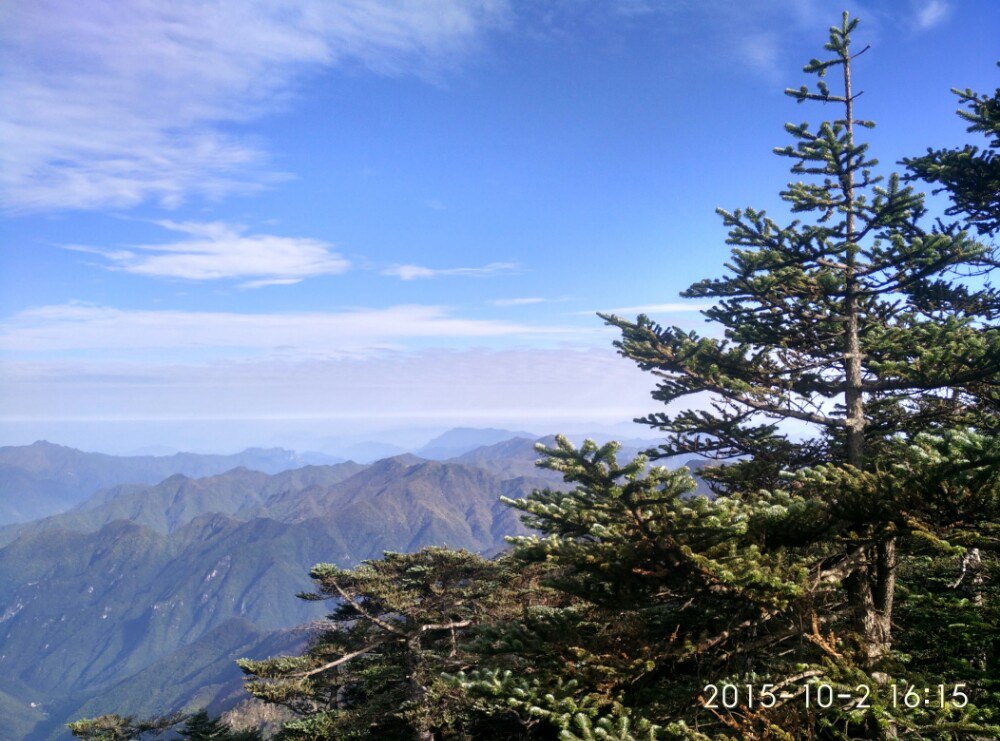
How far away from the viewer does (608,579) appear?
6535mm

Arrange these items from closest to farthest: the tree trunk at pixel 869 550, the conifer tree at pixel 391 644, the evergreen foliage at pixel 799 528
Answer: the evergreen foliage at pixel 799 528
the tree trunk at pixel 869 550
the conifer tree at pixel 391 644

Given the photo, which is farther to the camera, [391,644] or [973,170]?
[391,644]

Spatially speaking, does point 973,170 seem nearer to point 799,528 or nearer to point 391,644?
point 799,528

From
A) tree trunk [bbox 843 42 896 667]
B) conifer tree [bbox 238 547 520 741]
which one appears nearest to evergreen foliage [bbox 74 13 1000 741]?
tree trunk [bbox 843 42 896 667]

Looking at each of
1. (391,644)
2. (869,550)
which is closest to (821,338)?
(869,550)

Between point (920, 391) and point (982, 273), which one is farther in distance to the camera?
point (982, 273)

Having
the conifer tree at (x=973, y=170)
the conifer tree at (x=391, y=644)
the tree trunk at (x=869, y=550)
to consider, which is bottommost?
the conifer tree at (x=391, y=644)

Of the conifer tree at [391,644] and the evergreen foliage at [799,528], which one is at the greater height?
the evergreen foliage at [799,528]

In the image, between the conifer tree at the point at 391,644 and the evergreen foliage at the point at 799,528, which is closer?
the evergreen foliage at the point at 799,528

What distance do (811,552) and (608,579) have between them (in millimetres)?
3184

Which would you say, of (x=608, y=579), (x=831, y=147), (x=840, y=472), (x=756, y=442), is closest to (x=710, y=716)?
(x=608, y=579)

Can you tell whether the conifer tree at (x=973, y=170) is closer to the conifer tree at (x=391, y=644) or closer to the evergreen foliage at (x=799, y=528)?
the evergreen foliage at (x=799, y=528)

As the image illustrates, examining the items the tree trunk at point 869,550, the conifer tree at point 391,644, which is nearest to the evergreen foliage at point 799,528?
the tree trunk at point 869,550

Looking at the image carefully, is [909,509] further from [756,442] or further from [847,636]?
[756,442]
